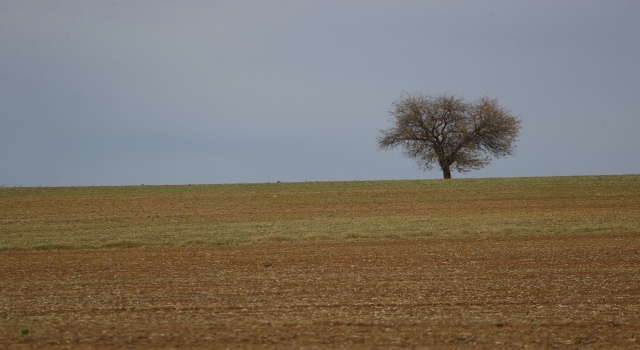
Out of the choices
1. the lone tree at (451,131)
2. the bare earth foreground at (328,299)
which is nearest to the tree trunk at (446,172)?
the lone tree at (451,131)

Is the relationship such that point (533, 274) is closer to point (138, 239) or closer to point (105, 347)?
point (105, 347)

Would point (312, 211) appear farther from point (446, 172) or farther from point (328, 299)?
point (446, 172)

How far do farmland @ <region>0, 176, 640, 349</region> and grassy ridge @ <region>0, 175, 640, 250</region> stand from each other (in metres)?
0.19

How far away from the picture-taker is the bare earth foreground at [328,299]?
848cm

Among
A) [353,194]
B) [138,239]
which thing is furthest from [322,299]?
[353,194]

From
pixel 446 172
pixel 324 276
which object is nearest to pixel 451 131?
pixel 446 172

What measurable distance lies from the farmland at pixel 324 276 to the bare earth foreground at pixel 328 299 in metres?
0.04

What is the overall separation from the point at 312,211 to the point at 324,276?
1879 cm

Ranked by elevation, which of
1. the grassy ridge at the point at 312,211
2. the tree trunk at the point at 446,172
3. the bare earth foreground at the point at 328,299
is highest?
the tree trunk at the point at 446,172

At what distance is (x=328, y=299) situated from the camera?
1095 centimetres

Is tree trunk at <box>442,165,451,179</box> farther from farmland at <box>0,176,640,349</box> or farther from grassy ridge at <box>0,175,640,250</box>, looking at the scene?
farmland at <box>0,176,640,349</box>

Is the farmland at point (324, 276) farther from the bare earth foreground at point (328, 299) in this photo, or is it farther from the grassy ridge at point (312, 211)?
the grassy ridge at point (312, 211)

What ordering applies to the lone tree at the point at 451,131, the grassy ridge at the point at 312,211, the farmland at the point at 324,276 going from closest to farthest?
the farmland at the point at 324,276 → the grassy ridge at the point at 312,211 → the lone tree at the point at 451,131

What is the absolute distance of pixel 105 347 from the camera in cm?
790
